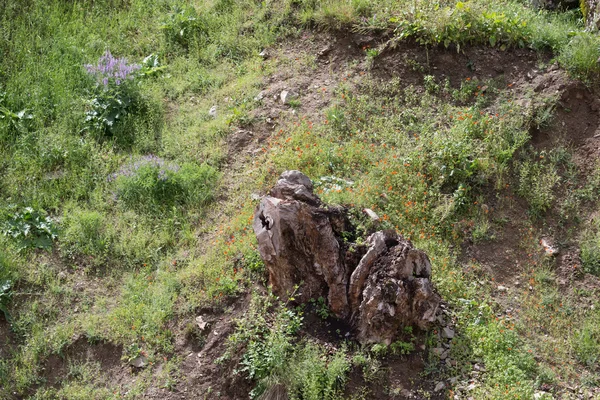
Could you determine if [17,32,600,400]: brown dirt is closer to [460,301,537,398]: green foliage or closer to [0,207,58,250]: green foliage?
[460,301,537,398]: green foliage

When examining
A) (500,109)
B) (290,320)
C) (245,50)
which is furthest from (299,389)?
(245,50)

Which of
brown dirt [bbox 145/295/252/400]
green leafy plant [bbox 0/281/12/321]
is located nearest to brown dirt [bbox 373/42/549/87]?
brown dirt [bbox 145/295/252/400]

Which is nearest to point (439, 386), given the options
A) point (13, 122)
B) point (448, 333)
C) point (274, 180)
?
point (448, 333)

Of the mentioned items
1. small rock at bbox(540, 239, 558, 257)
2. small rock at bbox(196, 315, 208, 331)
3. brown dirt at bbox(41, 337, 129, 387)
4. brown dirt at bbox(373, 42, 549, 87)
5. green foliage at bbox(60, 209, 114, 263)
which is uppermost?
brown dirt at bbox(373, 42, 549, 87)

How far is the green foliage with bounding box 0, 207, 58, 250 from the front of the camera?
24.0ft

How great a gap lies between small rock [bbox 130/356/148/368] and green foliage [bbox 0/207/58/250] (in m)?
1.82

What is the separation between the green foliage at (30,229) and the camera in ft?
24.0

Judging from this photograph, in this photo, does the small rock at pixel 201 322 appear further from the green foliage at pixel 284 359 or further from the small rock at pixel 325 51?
the small rock at pixel 325 51

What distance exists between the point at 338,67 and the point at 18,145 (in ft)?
14.3

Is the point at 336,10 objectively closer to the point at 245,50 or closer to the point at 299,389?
the point at 245,50

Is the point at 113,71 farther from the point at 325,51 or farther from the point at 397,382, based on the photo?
the point at 397,382

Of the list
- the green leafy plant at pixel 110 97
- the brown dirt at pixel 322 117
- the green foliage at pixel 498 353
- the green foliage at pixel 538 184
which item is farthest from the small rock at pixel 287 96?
the green foliage at pixel 498 353

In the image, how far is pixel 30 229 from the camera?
7.45 metres

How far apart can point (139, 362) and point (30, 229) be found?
2213mm
